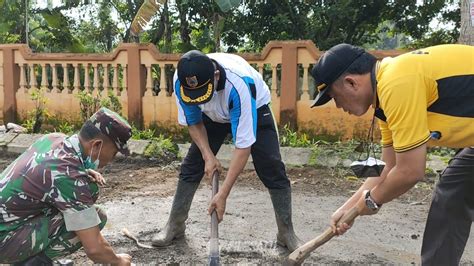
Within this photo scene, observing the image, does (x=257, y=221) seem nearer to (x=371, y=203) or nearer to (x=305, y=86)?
(x=371, y=203)

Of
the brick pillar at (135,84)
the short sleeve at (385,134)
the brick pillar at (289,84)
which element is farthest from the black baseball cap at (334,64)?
the brick pillar at (135,84)

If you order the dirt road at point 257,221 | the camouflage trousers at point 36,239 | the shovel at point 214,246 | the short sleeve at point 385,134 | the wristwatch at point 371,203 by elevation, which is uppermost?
the short sleeve at point 385,134

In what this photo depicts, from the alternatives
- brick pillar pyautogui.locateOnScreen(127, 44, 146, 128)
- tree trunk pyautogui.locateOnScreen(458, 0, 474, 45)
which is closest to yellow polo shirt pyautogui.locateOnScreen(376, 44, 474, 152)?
tree trunk pyautogui.locateOnScreen(458, 0, 474, 45)

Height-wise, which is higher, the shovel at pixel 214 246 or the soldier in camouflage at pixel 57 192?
the soldier in camouflage at pixel 57 192

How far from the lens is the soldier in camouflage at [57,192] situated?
2494mm

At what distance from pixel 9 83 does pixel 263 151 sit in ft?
22.3

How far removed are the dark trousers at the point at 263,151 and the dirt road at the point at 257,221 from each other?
0.54 metres

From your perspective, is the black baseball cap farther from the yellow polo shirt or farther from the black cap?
the black cap

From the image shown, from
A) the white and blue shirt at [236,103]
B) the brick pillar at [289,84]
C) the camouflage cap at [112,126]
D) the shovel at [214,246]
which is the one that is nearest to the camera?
the camouflage cap at [112,126]

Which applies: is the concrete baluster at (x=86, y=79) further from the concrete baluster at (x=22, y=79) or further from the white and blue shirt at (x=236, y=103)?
the white and blue shirt at (x=236, y=103)

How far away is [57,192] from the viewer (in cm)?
249

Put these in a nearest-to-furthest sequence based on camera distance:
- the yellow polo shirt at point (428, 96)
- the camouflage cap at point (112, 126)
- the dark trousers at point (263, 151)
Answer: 1. the yellow polo shirt at point (428, 96)
2. the camouflage cap at point (112, 126)
3. the dark trousers at point (263, 151)

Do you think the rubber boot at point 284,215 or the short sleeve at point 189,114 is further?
the rubber boot at point 284,215

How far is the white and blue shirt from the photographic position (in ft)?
10.8
